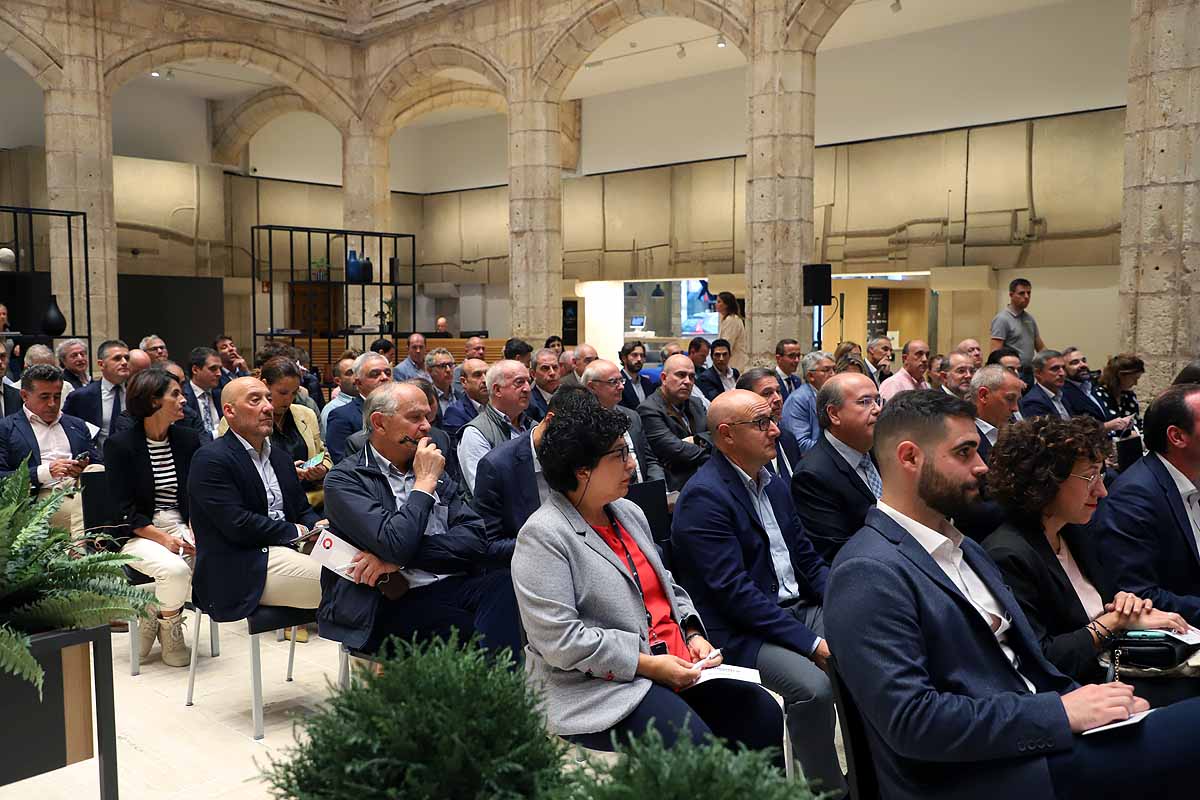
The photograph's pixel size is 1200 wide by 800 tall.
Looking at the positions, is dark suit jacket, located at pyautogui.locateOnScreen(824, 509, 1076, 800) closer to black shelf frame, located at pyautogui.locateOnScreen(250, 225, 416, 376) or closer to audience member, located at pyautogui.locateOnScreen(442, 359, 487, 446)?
audience member, located at pyautogui.locateOnScreen(442, 359, 487, 446)

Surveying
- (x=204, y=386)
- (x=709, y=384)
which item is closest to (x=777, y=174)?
(x=709, y=384)

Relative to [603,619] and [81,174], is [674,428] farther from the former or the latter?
[81,174]

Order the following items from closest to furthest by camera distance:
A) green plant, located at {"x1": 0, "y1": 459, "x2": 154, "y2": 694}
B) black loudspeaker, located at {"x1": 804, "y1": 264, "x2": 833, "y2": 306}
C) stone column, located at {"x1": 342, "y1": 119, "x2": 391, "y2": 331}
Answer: green plant, located at {"x1": 0, "y1": 459, "x2": 154, "y2": 694}, black loudspeaker, located at {"x1": 804, "y1": 264, "x2": 833, "y2": 306}, stone column, located at {"x1": 342, "y1": 119, "x2": 391, "y2": 331}

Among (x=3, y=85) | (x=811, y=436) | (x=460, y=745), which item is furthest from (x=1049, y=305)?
(x=3, y=85)

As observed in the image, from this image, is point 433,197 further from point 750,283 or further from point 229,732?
point 229,732

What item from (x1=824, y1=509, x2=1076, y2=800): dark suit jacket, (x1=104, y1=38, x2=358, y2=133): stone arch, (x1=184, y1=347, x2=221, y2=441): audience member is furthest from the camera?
(x1=104, y1=38, x2=358, y2=133): stone arch

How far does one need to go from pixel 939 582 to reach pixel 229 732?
116 inches

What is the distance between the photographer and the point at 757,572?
3.21 meters

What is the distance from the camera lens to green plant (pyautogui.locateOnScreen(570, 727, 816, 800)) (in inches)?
47.1

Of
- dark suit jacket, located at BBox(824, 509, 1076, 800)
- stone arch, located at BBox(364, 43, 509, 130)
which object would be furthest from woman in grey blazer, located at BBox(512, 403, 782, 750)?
stone arch, located at BBox(364, 43, 509, 130)

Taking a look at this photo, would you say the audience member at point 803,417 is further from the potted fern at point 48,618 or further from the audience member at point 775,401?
the potted fern at point 48,618

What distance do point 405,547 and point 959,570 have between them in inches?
71.2

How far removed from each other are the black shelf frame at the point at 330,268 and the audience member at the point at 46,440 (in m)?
5.77

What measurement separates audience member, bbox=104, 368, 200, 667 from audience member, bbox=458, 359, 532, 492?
1292 millimetres
